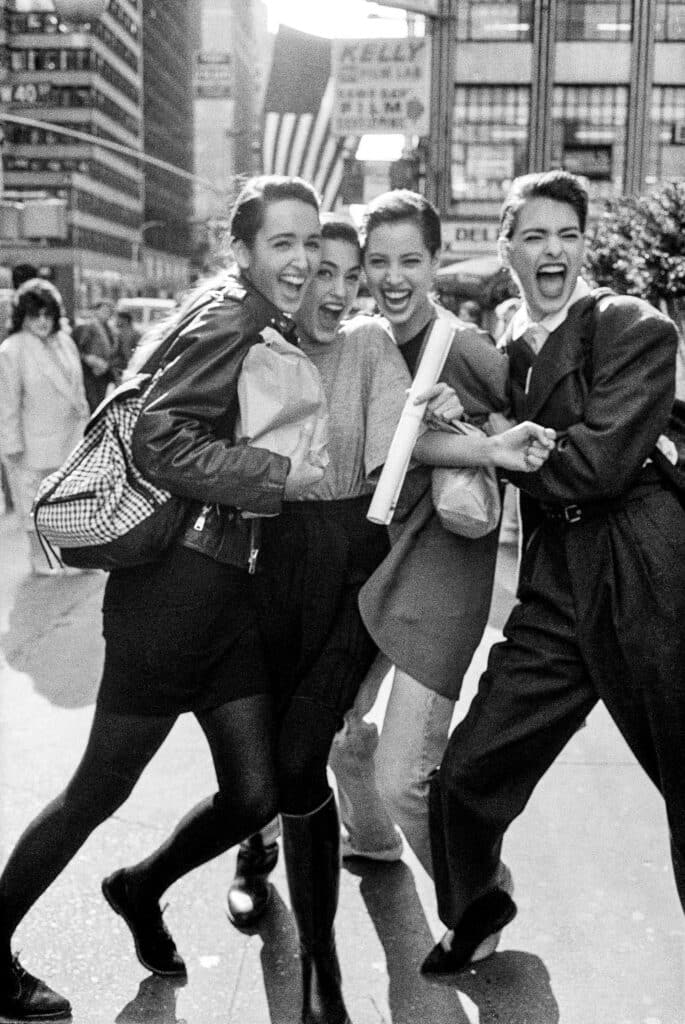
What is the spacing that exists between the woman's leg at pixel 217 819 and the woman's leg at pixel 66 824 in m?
0.17

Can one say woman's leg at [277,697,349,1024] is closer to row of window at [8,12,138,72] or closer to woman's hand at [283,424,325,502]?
woman's hand at [283,424,325,502]

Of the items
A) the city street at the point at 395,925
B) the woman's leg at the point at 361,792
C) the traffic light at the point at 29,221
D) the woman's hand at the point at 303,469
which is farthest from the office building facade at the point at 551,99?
the traffic light at the point at 29,221

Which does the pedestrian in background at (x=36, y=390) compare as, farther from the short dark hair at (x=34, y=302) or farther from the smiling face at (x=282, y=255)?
the smiling face at (x=282, y=255)

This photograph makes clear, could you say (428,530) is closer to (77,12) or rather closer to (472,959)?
(472,959)

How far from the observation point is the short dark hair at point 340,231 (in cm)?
314

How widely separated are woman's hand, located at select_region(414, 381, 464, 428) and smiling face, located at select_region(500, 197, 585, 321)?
33 cm

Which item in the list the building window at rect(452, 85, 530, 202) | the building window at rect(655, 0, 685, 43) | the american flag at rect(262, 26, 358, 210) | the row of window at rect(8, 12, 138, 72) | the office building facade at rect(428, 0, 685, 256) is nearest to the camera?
the building window at rect(655, 0, 685, 43)

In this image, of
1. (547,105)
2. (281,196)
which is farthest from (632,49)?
(547,105)

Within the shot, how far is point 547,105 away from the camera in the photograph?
1703cm

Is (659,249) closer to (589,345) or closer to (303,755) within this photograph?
(589,345)

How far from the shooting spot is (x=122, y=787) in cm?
281

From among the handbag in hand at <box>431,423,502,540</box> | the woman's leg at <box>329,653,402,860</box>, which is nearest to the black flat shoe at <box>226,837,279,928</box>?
the woman's leg at <box>329,653,402,860</box>

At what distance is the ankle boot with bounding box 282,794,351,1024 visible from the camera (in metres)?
2.80

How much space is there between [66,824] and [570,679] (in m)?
1.25
